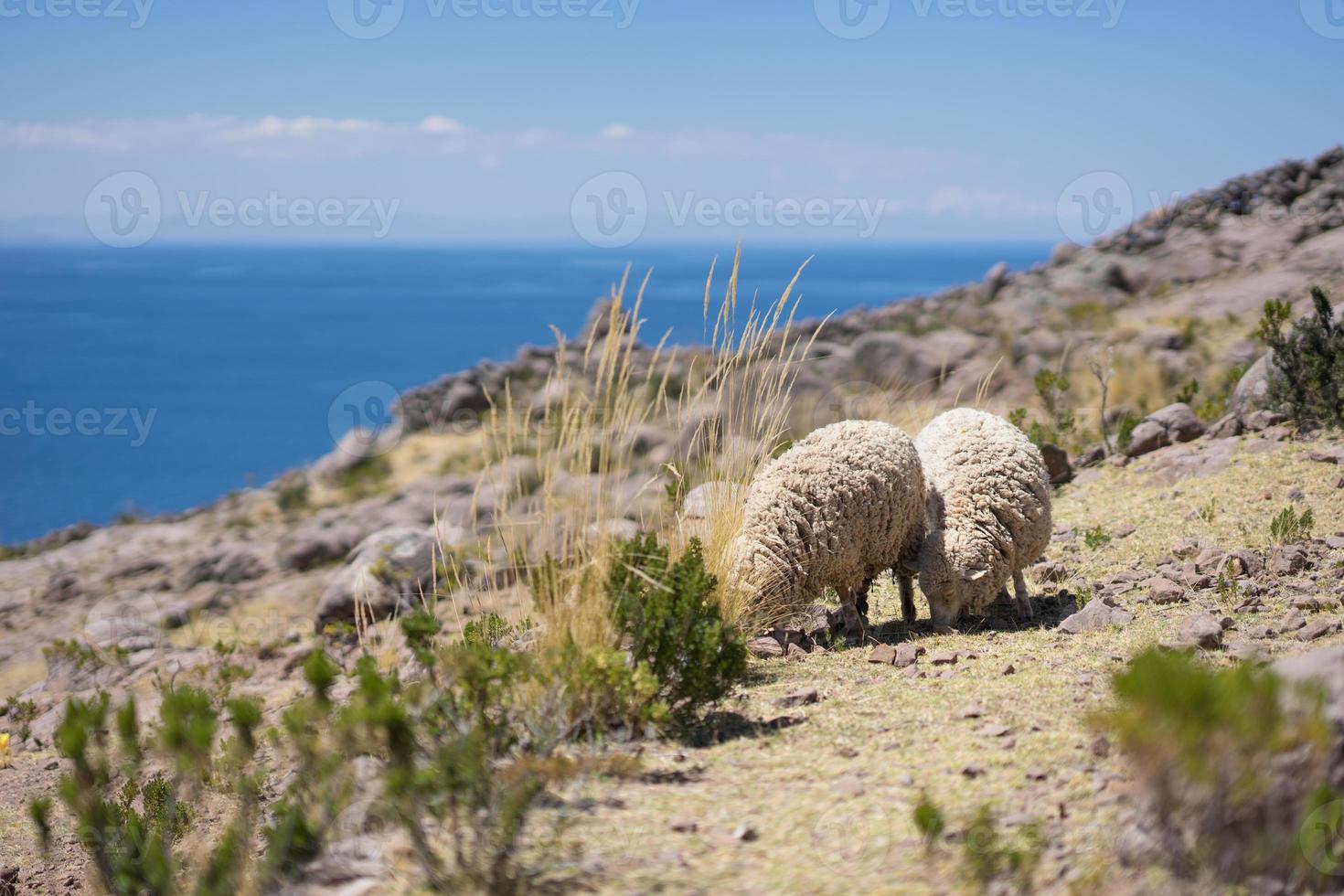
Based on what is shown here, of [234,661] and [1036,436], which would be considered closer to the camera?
[234,661]

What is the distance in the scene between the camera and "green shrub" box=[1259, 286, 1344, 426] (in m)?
9.83

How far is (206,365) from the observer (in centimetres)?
9525

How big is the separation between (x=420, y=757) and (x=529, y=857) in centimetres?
79

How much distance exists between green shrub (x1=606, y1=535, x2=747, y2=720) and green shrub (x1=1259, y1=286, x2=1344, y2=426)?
7.29 m

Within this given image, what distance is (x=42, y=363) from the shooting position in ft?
290

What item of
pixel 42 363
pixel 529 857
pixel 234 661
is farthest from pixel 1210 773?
pixel 42 363

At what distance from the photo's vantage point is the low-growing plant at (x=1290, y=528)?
7461mm

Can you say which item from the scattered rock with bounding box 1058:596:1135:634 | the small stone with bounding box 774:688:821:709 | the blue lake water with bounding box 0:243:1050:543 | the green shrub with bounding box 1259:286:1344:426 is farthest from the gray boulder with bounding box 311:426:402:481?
the small stone with bounding box 774:688:821:709

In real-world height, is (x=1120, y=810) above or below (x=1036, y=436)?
below

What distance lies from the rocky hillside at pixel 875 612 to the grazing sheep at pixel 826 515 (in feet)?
1.31

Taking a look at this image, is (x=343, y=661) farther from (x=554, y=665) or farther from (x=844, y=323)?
(x=844, y=323)

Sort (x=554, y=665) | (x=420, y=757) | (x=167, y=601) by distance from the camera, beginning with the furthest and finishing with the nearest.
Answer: (x=167, y=601)
(x=554, y=665)
(x=420, y=757)

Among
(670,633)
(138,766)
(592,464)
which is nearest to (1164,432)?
(592,464)

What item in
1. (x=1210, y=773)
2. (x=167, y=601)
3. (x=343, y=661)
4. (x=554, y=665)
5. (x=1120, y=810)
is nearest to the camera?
(x=1210, y=773)
